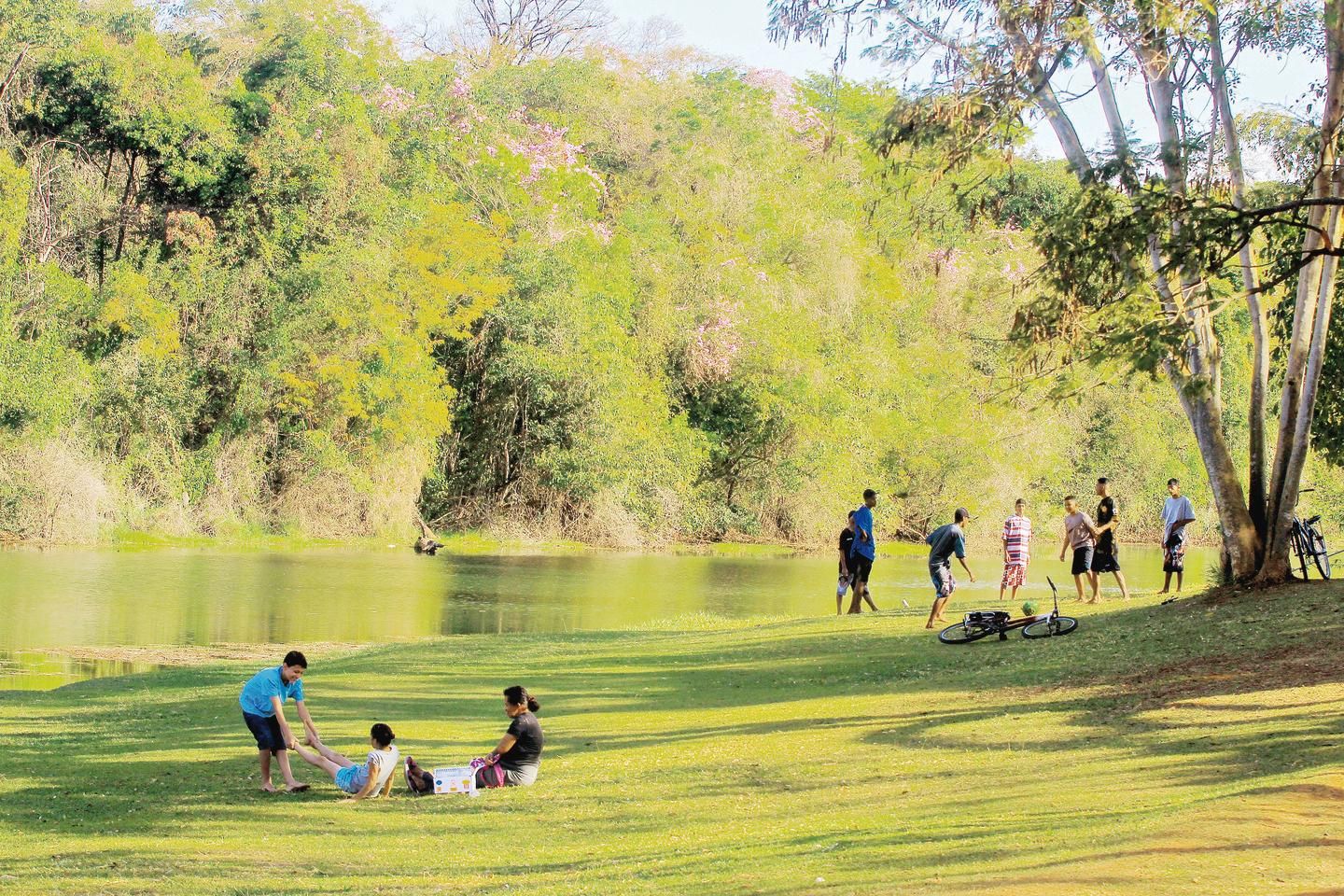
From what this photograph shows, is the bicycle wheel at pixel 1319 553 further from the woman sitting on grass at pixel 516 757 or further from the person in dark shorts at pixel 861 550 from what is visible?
the woman sitting on grass at pixel 516 757

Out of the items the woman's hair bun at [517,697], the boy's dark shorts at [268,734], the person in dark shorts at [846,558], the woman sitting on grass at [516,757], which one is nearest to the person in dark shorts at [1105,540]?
the person in dark shorts at [846,558]

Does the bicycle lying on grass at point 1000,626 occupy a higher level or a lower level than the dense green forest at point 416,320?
lower

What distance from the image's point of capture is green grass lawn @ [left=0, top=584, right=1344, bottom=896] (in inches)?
340

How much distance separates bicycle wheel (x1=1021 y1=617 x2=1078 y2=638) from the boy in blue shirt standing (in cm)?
1003

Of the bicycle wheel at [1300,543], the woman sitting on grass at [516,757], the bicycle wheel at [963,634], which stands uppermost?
the bicycle wheel at [1300,543]

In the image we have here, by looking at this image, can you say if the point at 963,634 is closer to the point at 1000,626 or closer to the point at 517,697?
the point at 1000,626

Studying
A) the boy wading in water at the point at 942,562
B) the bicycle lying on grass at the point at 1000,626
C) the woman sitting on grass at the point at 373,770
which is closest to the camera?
the woman sitting on grass at the point at 373,770

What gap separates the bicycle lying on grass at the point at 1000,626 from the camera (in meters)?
19.4

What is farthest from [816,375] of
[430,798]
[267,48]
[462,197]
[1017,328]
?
[430,798]

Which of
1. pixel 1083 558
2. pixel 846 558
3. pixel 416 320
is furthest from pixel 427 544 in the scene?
pixel 1083 558

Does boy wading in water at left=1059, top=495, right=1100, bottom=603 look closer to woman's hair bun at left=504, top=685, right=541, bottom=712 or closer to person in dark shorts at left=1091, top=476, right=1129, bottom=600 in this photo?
person in dark shorts at left=1091, top=476, right=1129, bottom=600

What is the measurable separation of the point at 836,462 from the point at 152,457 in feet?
72.2

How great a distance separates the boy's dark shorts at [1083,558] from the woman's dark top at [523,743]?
13.6 meters

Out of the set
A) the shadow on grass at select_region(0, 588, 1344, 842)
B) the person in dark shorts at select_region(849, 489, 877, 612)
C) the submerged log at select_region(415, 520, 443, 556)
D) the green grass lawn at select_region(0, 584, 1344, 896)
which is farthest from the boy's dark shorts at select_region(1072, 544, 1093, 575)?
the submerged log at select_region(415, 520, 443, 556)
